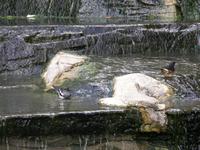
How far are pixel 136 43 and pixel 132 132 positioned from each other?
3865 mm

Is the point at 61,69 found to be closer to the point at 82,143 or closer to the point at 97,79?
the point at 97,79

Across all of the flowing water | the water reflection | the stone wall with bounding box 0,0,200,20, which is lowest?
the water reflection

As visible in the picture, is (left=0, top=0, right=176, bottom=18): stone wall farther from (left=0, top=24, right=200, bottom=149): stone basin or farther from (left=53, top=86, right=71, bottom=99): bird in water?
(left=53, top=86, right=71, bottom=99): bird in water

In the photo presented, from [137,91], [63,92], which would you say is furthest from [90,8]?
[137,91]

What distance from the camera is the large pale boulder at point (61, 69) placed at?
20.4ft

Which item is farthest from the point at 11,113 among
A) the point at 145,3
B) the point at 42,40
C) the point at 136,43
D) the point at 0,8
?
the point at 0,8

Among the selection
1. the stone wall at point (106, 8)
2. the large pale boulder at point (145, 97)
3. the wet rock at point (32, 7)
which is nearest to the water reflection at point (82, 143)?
the large pale boulder at point (145, 97)

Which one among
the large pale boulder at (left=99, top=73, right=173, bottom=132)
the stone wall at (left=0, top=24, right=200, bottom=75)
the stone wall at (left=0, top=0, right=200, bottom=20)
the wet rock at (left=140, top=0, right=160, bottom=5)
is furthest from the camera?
the wet rock at (left=140, top=0, right=160, bottom=5)

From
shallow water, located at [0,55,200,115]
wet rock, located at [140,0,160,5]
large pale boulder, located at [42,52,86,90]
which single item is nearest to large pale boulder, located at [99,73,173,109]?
shallow water, located at [0,55,200,115]

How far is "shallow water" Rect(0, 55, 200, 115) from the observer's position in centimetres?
507

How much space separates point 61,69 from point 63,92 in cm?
76

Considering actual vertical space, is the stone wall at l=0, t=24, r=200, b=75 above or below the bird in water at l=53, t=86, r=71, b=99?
above

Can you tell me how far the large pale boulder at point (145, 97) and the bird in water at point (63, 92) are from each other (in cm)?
50

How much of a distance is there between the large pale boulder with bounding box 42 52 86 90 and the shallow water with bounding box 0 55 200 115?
125 mm
